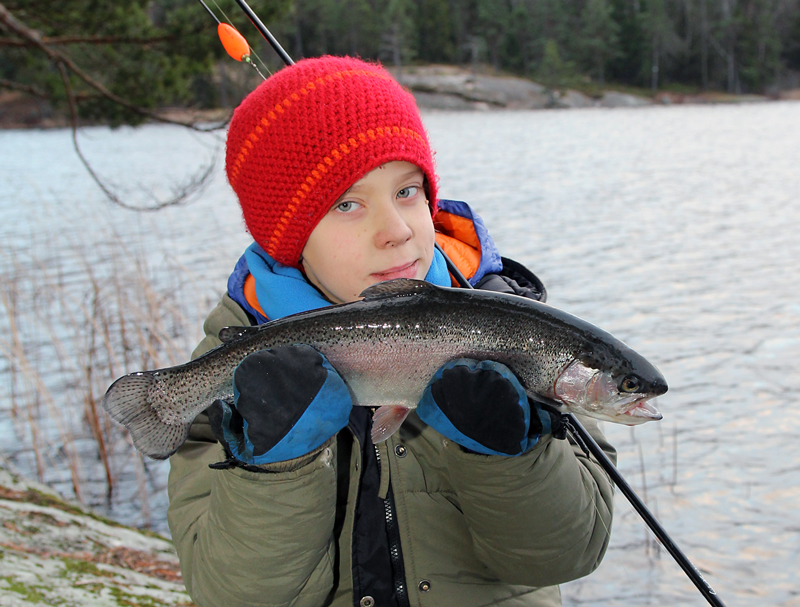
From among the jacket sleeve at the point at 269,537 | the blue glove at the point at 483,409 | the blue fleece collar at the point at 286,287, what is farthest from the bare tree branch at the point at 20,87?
the blue glove at the point at 483,409

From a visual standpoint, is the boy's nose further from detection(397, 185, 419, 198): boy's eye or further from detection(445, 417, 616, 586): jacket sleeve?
detection(445, 417, 616, 586): jacket sleeve

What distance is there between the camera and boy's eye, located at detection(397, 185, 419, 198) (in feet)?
7.93

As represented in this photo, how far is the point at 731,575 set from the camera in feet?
15.3

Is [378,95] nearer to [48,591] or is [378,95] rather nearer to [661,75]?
[48,591]

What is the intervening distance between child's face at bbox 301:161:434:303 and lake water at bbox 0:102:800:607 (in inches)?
131

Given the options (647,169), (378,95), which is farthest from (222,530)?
(647,169)

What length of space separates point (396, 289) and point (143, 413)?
93 cm

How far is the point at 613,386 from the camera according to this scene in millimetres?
1943

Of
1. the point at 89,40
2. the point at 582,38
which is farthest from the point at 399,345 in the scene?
the point at 582,38

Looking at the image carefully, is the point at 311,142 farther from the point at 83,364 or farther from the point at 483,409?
the point at 83,364

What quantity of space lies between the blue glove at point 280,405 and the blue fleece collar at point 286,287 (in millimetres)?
437

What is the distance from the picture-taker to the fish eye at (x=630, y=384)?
6.36 feet

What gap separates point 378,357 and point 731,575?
13.1ft

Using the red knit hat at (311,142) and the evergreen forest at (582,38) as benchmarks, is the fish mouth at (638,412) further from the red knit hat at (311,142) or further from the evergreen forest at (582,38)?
the evergreen forest at (582,38)
